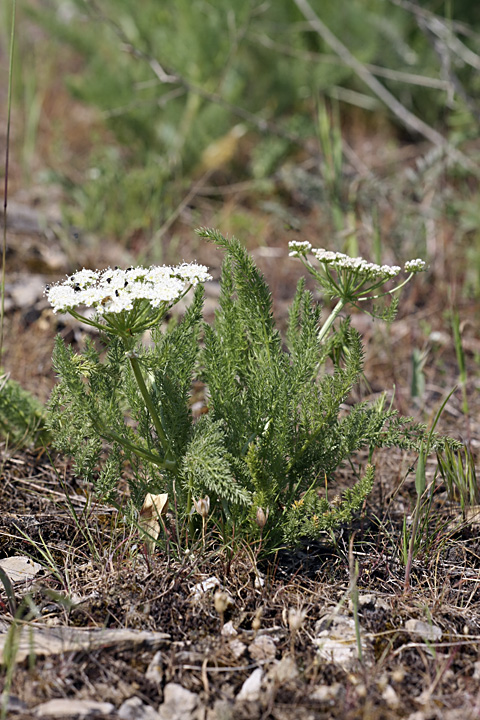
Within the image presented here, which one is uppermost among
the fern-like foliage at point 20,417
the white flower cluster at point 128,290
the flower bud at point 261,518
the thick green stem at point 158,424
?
the white flower cluster at point 128,290

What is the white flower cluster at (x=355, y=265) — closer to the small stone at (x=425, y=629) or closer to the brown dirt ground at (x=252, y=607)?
A: the brown dirt ground at (x=252, y=607)

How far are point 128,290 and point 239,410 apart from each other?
47 centimetres

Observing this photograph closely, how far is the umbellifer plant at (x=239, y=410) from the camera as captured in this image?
1.73m

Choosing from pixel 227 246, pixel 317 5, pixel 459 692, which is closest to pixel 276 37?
pixel 317 5

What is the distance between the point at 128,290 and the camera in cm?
157

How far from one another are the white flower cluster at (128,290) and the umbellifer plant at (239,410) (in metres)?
0.01

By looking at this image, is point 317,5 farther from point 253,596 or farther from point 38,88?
point 253,596

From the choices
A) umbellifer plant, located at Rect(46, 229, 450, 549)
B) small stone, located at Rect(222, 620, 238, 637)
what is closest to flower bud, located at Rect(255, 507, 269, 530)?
umbellifer plant, located at Rect(46, 229, 450, 549)

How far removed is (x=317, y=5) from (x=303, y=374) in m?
4.47

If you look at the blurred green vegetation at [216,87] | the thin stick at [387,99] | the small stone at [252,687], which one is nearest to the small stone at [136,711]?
the small stone at [252,687]

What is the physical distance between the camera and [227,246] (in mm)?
1804

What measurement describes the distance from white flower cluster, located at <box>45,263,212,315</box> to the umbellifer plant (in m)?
0.01

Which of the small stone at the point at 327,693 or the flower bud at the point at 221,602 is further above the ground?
the flower bud at the point at 221,602

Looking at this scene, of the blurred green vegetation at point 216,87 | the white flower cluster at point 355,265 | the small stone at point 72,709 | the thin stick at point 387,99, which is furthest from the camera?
the blurred green vegetation at point 216,87
